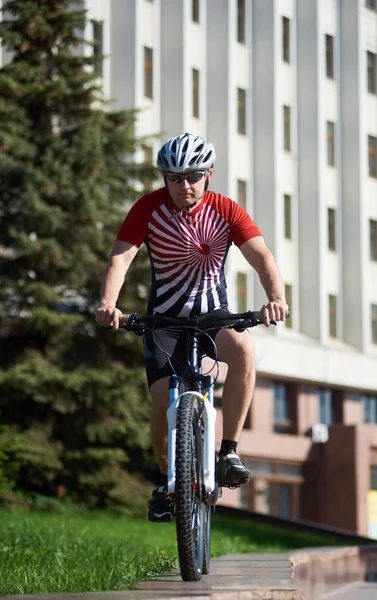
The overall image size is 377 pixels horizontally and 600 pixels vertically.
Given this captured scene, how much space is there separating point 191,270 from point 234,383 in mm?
629

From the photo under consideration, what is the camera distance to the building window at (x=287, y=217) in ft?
127

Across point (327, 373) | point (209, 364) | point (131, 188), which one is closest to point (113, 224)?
point (131, 188)

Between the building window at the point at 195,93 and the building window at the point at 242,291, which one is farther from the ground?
the building window at the point at 195,93

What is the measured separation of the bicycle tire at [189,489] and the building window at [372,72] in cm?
3790

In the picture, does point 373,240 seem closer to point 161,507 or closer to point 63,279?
point 63,279

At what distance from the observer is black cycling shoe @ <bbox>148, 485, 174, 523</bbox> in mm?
5957

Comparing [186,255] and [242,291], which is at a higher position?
[242,291]

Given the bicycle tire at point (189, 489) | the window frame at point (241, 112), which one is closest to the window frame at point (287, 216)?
the window frame at point (241, 112)

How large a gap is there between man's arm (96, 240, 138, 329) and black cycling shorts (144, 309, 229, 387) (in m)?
0.28

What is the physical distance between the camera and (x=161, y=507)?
598 cm

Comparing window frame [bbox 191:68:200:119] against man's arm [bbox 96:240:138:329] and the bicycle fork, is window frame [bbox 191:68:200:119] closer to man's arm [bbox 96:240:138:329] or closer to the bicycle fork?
man's arm [bbox 96:240:138:329]

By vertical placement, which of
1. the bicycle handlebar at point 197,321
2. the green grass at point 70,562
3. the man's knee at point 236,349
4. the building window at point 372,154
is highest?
the building window at point 372,154

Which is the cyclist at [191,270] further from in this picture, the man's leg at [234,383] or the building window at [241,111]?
the building window at [241,111]

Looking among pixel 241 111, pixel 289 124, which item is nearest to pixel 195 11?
pixel 241 111
